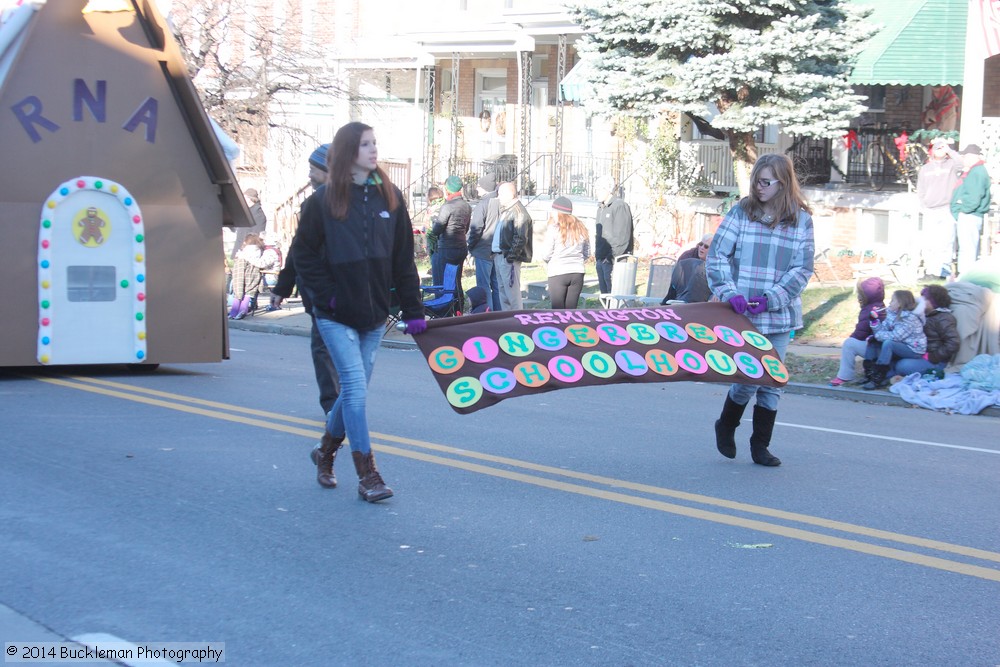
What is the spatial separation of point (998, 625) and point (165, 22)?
882 cm

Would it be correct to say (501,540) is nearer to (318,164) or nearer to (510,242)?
(318,164)

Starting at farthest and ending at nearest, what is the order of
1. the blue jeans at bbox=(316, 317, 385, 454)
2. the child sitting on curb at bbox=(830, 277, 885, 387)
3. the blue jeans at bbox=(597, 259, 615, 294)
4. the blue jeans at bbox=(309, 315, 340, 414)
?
the blue jeans at bbox=(597, 259, 615, 294), the child sitting on curb at bbox=(830, 277, 885, 387), the blue jeans at bbox=(309, 315, 340, 414), the blue jeans at bbox=(316, 317, 385, 454)

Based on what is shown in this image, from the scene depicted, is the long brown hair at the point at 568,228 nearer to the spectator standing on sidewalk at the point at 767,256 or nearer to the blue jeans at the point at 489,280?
the blue jeans at the point at 489,280

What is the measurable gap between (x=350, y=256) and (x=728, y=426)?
9.47ft

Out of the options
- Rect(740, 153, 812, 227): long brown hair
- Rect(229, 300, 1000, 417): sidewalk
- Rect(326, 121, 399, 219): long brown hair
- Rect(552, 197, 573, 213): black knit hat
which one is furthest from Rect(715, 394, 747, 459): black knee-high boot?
Rect(552, 197, 573, 213): black knit hat

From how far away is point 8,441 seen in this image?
805 centimetres

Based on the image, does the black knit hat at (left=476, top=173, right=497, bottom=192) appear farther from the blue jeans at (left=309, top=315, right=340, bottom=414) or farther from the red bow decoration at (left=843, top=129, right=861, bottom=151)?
the blue jeans at (left=309, top=315, right=340, bottom=414)

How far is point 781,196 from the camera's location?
285 inches

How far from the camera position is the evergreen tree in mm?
18766

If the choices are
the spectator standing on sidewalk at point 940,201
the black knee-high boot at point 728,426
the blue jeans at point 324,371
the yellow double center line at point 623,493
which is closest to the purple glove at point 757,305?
the black knee-high boot at point 728,426

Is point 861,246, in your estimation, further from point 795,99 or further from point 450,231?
point 450,231

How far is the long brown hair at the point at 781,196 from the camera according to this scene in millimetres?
7234

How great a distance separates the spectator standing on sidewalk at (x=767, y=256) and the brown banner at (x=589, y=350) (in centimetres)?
18

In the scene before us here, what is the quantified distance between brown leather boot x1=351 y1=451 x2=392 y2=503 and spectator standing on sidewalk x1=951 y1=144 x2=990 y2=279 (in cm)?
1083
